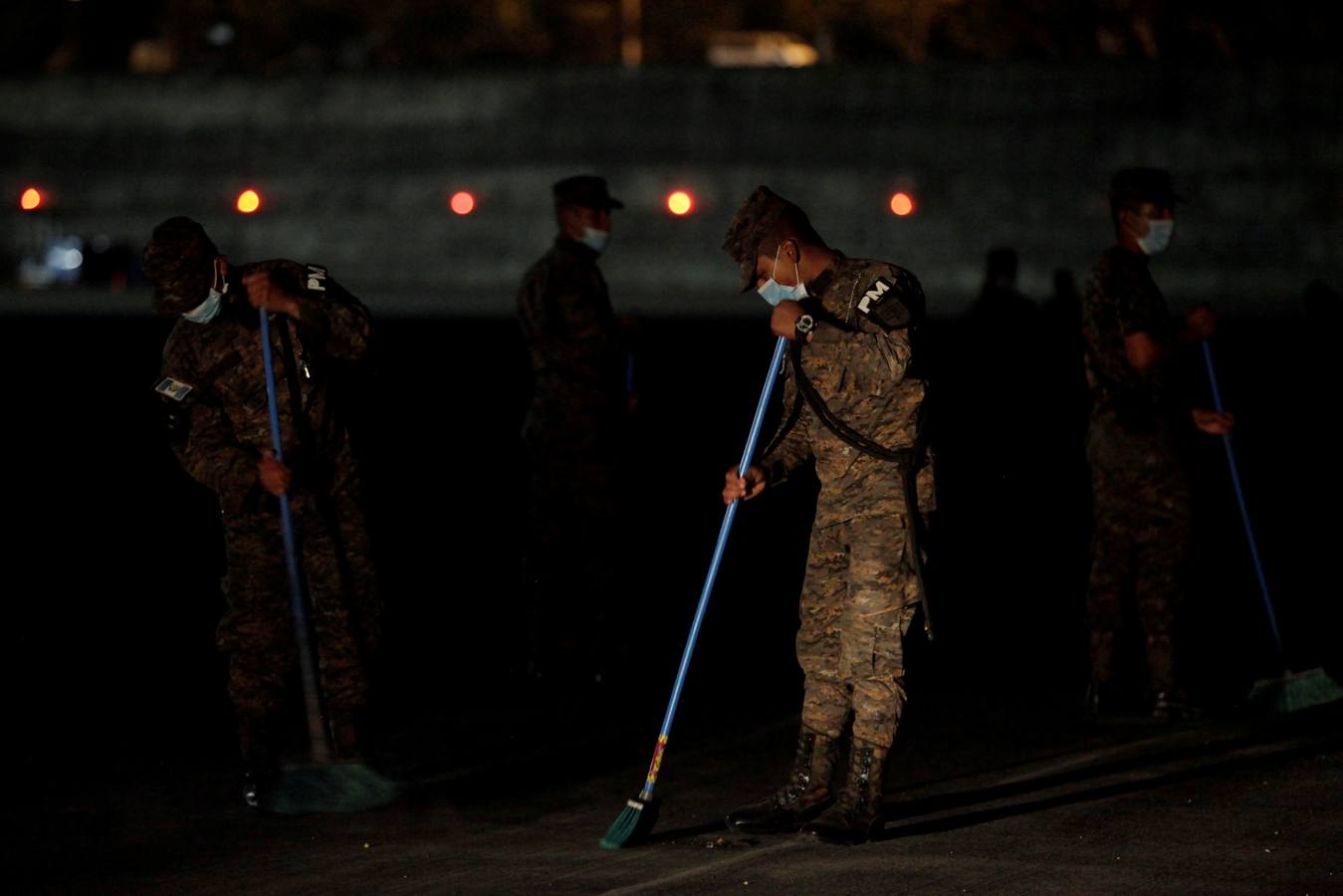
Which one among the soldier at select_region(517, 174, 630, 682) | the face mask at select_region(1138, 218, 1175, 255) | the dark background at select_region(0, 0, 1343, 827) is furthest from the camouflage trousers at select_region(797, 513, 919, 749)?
the soldier at select_region(517, 174, 630, 682)

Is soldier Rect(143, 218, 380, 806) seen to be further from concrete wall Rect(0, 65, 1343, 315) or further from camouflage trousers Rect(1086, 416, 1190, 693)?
concrete wall Rect(0, 65, 1343, 315)

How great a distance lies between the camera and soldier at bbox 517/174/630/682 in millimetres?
9492

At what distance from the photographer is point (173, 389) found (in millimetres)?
7195

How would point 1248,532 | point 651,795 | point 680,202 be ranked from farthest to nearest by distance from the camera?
point 680,202 < point 1248,532 < point 651,795

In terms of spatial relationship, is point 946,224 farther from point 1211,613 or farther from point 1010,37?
point 1211,613

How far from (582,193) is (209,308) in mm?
2689

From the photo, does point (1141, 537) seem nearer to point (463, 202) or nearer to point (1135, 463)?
point (1135, 463)

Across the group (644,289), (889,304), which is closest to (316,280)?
(889,304)

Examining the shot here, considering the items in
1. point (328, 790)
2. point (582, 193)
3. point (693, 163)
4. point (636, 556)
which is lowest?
point (328, 790)

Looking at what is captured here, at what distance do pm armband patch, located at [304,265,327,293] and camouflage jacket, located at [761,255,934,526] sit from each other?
1.85m

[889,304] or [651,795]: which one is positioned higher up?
[889,304]

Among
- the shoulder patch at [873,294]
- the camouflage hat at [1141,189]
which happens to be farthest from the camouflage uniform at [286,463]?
the camouflage hat at [1141,189]

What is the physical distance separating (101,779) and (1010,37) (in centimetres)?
3772

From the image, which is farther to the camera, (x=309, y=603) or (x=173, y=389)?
(x=309, y=603)
